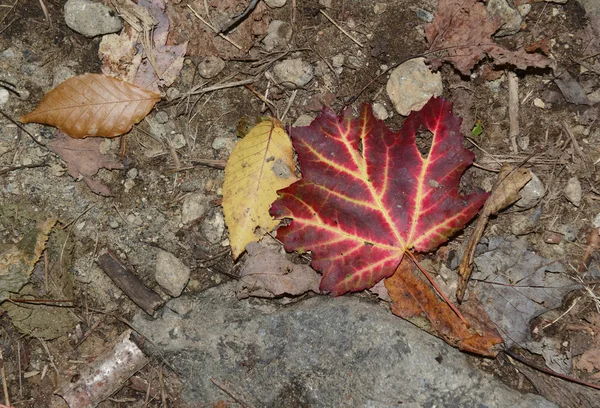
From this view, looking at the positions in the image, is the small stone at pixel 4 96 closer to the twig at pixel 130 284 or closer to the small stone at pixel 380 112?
the twig at pixel 130 284

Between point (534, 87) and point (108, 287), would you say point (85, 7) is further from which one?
point (534, 87)

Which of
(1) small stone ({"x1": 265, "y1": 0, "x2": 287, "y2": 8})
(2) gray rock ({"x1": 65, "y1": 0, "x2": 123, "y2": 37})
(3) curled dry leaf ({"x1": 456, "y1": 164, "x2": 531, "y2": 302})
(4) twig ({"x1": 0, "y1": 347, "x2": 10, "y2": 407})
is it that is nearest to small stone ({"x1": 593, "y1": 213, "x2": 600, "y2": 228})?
(3) curled dry leaf ({"x1": 456, "y1": 164, "x2": 531, "y2": 302})

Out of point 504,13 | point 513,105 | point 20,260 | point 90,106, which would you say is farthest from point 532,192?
point 20,260

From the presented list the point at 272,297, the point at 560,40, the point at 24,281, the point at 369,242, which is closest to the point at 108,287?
the point at 24,281

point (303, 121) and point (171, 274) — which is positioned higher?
point (303, 121)

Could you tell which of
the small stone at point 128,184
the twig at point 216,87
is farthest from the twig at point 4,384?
the twig at point 216,87

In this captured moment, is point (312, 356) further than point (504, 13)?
No

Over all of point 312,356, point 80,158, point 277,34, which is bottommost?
point 312,356

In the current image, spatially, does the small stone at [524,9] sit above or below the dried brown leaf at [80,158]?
above

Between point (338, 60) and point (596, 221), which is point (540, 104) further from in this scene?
point (338, 60)
